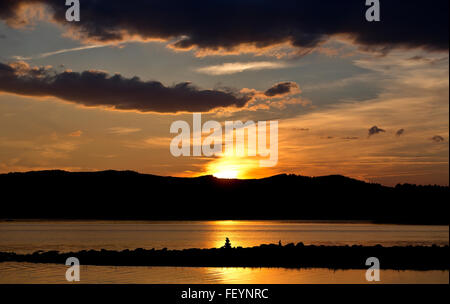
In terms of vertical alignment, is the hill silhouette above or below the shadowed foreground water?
above

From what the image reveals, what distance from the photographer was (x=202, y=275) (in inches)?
1972

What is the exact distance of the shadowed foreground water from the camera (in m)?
46.3

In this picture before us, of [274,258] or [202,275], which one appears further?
[274,258]

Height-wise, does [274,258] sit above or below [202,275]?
above

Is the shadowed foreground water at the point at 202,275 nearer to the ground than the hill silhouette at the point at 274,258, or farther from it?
nearer to the ground

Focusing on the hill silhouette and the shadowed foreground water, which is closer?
the shadowed foreground water

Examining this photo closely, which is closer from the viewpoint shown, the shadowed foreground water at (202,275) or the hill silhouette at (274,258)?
the shadowed foreground water at (202,275)

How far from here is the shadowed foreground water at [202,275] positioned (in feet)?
152
